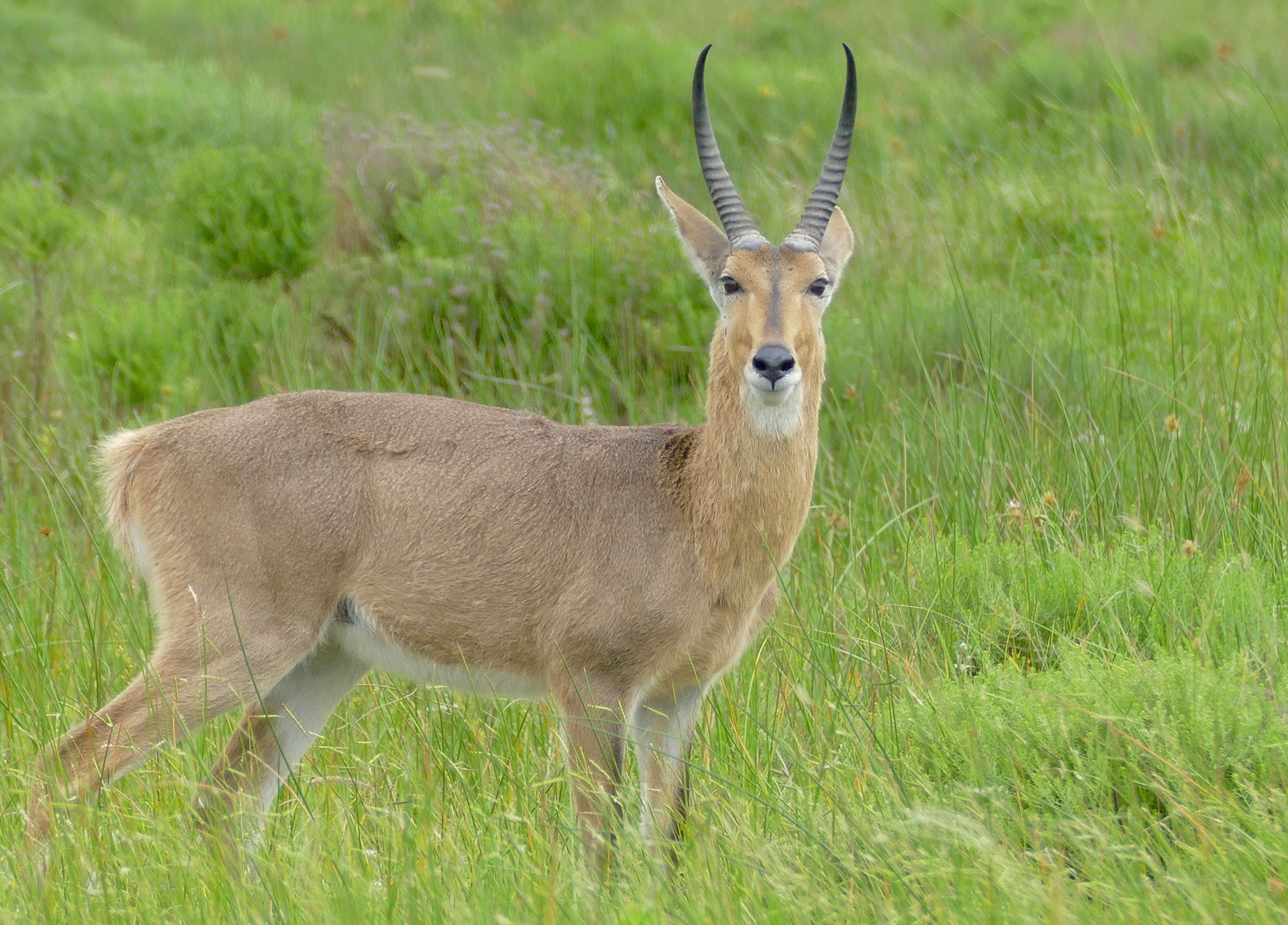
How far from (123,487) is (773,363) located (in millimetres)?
2064

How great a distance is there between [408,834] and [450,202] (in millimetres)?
5413

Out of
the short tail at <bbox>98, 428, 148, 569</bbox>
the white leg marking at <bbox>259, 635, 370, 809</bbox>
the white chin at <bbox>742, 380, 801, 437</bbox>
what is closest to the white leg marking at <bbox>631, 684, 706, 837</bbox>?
the white chin at <bbox>742, 380, 801, 437</bbox>

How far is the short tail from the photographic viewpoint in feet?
15.3

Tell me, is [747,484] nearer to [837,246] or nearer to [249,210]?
[837,246]

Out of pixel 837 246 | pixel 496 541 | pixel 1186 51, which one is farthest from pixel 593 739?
pixel 1186 51

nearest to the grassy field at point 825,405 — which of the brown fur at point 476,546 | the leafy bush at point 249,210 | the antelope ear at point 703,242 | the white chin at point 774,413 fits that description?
the leafy bush at point 249,210

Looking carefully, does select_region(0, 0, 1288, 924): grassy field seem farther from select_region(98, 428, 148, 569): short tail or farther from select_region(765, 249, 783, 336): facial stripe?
select_region(765, 249, 783, 336): facial stripe

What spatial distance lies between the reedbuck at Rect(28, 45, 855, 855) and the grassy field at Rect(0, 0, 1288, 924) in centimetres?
22

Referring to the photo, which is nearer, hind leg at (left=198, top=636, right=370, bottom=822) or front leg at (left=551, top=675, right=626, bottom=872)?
front leg at (left=551, top=675, right=626, bottom=872)

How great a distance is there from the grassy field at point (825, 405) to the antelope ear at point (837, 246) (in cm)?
64

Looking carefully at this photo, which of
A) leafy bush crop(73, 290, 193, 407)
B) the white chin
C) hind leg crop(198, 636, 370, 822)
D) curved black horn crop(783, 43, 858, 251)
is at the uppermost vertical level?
curved black horn crop(783, 43, 858, 251)

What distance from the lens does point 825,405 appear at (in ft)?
22.6

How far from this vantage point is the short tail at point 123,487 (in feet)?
15.3

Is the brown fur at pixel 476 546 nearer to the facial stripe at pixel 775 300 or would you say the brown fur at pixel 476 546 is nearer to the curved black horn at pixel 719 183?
the facial stripe at pixel 775 300
